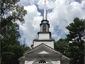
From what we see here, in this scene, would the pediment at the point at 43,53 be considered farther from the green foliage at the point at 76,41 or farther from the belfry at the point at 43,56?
the green foliage at the point at 76,41

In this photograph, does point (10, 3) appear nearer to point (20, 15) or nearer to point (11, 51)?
point (20, 15)

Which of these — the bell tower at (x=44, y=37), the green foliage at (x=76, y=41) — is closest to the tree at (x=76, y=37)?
the green foliage at (x=76, y=41)

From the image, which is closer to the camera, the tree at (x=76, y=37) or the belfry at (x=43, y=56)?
the belfry at (x=43, y=56)

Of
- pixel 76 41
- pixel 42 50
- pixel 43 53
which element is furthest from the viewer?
pixel 76 41

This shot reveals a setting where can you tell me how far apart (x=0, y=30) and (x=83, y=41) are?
3674 centimetres

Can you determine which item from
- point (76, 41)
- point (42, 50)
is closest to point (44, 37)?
point (42, 50)

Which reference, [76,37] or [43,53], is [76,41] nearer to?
[76,37]

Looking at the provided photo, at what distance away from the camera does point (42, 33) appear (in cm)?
4722

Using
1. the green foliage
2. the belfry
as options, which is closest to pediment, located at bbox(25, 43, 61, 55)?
the belfry

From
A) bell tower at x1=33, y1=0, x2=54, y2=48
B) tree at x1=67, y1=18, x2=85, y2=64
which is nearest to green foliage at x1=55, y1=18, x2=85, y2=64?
tree at x1=67, y1=18, x2=85, y2=64

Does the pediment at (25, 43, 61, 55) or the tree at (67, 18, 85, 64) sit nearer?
the pediment at (25, 43, 61, 55)

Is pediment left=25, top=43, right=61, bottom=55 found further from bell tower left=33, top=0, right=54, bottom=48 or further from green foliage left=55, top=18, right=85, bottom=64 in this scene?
green foliage left=55, top=18, right=85, bottom=64

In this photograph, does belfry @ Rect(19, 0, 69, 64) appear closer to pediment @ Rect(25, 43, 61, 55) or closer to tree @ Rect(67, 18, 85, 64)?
pediment @ Rect(25, 43, 61, 55)

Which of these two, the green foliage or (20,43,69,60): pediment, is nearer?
(20,43,69,60): pediment
